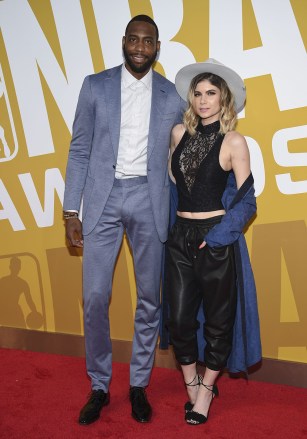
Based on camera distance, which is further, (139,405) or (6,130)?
(6,130)

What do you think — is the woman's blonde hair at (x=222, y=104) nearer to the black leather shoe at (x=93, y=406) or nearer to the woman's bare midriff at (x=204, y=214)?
the woman's bare midriff at (x=204, y=214)

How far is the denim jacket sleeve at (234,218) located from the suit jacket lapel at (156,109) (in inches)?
18.9

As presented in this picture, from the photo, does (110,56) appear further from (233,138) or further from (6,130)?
(233,138)

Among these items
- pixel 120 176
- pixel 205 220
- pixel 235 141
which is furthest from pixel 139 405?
pixel 235 141

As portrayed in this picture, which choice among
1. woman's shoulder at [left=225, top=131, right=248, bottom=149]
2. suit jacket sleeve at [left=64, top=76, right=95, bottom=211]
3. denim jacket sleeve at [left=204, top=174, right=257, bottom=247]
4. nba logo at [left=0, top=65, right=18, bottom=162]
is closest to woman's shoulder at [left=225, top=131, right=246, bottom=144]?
woman's shoulder at [left=225, top=131, right=248, bottom=149]

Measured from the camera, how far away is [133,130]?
257 cm

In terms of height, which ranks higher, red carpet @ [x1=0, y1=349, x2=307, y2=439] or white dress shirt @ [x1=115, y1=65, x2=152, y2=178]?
white dress shirt @ [x1=115, y1=65, x2=152, y2=178]

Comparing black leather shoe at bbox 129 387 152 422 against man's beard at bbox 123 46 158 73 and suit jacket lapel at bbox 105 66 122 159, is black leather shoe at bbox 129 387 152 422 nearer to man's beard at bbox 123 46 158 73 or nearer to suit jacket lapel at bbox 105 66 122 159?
suit jacket lapel at bbox 105 66 122 159

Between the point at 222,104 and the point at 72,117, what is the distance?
1.13 meters

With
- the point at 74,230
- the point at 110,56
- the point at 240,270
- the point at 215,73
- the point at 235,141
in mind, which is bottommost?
the point at 240,270

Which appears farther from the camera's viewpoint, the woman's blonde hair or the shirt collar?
the shirt collar

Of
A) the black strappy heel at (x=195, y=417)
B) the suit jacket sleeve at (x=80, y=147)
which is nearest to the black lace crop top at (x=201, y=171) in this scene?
the suit jacket sleeve at (x=80, y=147)

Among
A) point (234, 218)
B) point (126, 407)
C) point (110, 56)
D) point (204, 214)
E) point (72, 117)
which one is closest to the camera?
point (234, 218)

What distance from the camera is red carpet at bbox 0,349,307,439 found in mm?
2459
